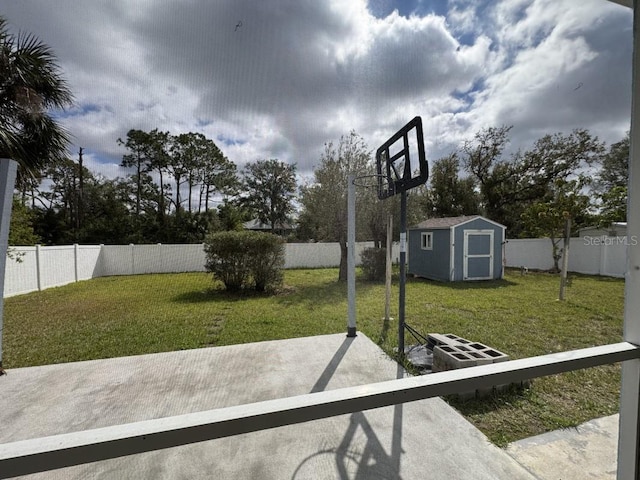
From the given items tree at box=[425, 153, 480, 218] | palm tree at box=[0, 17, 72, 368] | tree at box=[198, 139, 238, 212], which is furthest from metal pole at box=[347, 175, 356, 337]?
palm tree at box=[0, 17, 72, 368]

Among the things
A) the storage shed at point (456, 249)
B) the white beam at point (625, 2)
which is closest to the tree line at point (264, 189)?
the white beam at point (625, 2)

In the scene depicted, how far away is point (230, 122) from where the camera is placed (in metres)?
0.92

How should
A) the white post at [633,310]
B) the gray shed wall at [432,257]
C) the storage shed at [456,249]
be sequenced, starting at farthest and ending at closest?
the gray shed wall at [432,257] < the storage shed at [456,249] < the white post at [633,310]

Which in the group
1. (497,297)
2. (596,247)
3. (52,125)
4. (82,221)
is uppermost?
(52,125)

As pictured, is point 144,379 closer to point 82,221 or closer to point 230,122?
point 82,221

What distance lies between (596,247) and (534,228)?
424mm

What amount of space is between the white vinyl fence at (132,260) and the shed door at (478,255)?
73cm

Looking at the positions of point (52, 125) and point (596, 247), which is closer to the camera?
point (52, 125)

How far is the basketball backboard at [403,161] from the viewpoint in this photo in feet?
4.47

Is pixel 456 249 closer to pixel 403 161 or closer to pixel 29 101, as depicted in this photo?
pixel 403 161

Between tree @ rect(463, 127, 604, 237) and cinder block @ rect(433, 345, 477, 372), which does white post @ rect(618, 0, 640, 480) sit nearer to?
tree @ rect(463, 127, 604, 237)

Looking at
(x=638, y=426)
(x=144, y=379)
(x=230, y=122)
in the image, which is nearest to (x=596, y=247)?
(x=638, y=426)

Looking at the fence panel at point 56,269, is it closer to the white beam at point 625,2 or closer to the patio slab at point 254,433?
the patio slab at point 254,433

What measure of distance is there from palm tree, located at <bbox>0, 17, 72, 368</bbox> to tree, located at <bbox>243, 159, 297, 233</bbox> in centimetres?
56
